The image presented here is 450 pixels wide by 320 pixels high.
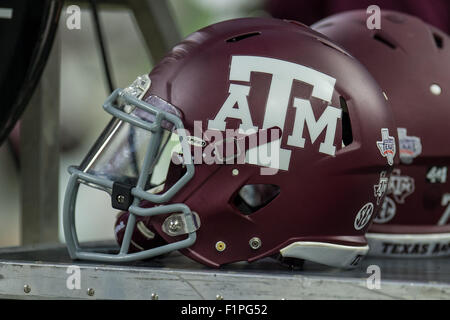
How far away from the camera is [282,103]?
3.56ft

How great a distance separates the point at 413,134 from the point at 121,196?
537 mm

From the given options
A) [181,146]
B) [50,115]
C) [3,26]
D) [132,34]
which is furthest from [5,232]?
[181,146]

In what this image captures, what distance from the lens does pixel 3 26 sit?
1.31m

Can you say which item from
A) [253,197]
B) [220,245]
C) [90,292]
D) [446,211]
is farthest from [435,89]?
[90,292]

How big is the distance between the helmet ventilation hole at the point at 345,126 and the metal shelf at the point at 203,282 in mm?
184

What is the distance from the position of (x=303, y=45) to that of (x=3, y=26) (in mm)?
511

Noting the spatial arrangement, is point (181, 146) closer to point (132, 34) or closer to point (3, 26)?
point (3, 26)

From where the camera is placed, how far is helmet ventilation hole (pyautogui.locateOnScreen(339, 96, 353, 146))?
3.69 feet

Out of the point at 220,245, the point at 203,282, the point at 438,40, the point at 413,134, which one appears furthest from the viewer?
the point at 438,40

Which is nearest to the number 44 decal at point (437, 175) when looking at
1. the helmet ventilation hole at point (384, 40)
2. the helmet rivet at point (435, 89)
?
the helmet rivet at point (435, 89)

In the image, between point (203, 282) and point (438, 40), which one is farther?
point (438, 40)

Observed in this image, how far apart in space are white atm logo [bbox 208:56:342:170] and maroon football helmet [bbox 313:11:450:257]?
0.29 meters

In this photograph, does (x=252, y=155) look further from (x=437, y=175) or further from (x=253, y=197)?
(x=437, y=175)

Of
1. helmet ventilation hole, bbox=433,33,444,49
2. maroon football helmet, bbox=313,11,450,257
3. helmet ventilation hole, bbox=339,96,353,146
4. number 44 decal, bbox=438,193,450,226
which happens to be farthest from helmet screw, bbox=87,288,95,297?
helmet ventilation hole, bbox=433,33,444,49
